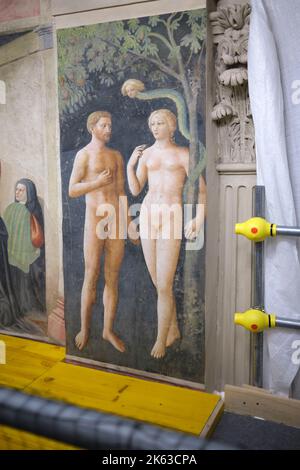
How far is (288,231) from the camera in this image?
1555 mm

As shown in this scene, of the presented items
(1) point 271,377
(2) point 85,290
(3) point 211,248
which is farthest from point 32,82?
(1) point 271,377

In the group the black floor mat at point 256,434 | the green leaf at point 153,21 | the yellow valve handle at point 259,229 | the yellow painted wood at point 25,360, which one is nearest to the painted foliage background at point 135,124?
the green leaf at point 153,21

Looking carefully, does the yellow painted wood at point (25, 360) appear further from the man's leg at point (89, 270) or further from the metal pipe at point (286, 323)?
the metal pipe at point (286, 323)

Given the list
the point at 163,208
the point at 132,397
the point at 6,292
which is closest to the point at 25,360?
the point at 6,292

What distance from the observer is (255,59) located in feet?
5.35

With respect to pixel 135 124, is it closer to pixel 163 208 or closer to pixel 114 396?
pixel 163 208

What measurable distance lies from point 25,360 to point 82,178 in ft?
3.15

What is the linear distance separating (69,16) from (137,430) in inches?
79.3

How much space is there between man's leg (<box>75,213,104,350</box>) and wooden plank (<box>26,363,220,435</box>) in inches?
14.1

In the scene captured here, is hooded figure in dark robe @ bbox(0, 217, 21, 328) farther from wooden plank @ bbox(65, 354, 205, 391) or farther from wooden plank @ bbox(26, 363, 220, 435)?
wooden plank @ bbox(26, 363, 220, 435)

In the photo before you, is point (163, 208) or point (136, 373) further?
point (136, 373)

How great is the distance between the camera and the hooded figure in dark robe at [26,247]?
7.81 feet

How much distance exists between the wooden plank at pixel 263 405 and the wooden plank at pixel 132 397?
0.11 m
